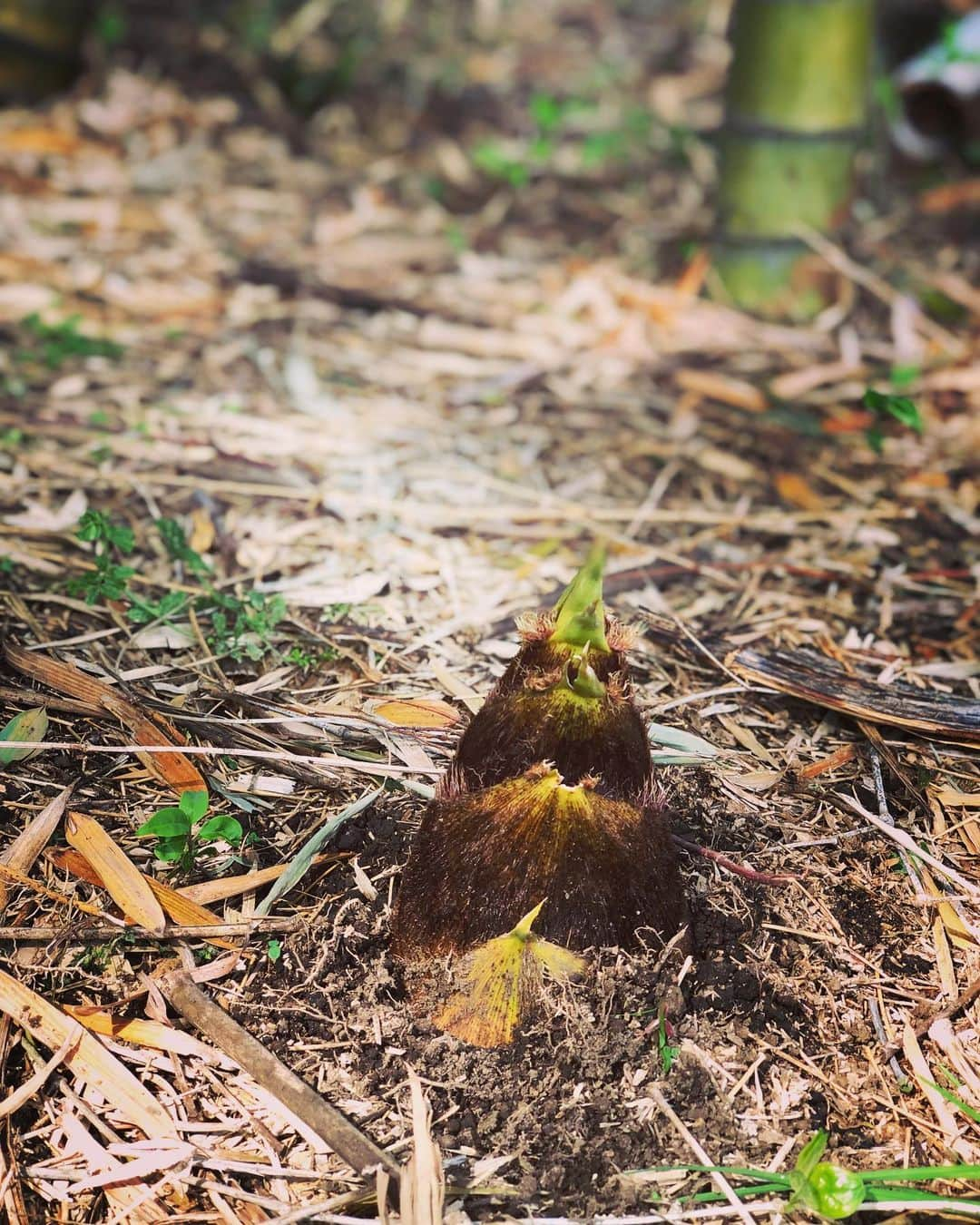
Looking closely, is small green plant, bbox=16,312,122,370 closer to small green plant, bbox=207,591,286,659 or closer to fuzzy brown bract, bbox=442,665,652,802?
small green plant, bbox=207,591,286,659

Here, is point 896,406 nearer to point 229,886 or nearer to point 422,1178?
point 229,886

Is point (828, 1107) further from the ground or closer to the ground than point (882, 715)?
closer to the ground

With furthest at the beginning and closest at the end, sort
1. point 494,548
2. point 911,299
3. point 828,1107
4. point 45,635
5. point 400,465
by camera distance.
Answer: point 911,299 < point 400,465 < point 494,548 < point 45,635 < point 828,1107

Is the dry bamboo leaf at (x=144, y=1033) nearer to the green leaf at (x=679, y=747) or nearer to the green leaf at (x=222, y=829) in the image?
the green leaf at (x=222, y=829)

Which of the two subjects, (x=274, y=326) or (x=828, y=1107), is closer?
(x=828, y=1107)

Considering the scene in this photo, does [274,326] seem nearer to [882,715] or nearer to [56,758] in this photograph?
[56,758]

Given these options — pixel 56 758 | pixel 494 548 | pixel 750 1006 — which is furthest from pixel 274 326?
pixel 750 1006

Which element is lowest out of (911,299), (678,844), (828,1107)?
(828,1107)

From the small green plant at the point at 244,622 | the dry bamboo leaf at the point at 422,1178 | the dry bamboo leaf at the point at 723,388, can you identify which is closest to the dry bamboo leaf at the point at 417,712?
the small green plant at the point at 244,622
